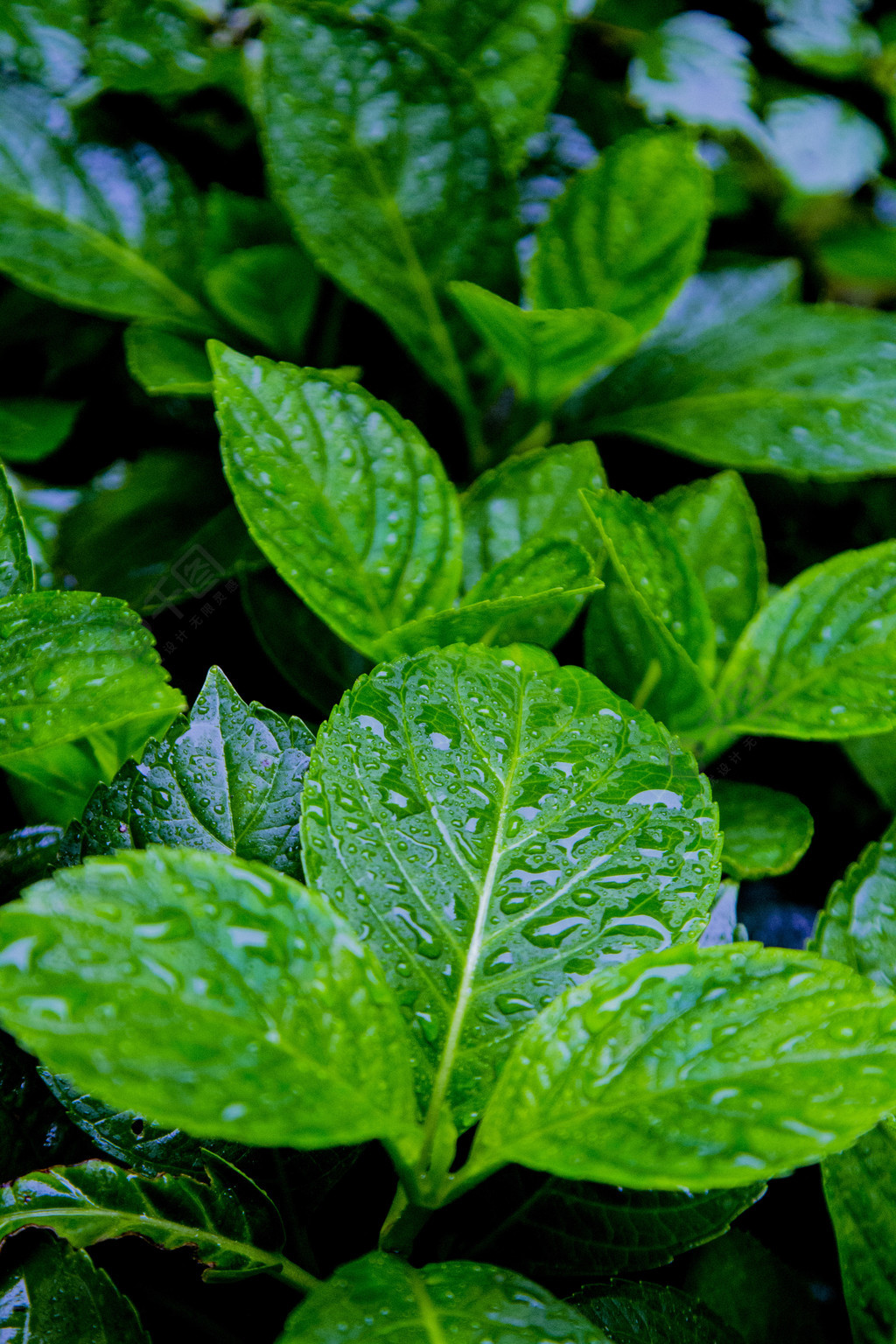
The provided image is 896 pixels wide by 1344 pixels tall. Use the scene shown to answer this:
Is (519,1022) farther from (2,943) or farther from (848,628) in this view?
(848,628)

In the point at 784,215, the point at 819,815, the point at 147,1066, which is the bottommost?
the point at 819,815

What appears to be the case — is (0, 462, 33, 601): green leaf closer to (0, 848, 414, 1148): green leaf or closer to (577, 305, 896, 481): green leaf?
(0, 848, 414, 1148): green leaf

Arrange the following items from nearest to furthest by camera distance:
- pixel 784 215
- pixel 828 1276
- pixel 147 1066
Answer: pixel 147 1066, pixel 828 1276, pixel 784 215

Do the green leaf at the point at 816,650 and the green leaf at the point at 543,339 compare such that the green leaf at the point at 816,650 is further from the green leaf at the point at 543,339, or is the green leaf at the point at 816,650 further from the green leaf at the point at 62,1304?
the green leaf at the point at 62,1304

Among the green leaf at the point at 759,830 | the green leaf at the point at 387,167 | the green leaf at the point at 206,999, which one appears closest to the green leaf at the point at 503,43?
the green leaf at the point at 387,167

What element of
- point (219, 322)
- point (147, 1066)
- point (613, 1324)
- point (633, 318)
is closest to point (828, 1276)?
point (613, 1324)

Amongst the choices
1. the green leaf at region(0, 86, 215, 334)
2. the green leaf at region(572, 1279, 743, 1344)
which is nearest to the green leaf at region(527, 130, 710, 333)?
the green leaf at region(0, 86, 215, 334)
